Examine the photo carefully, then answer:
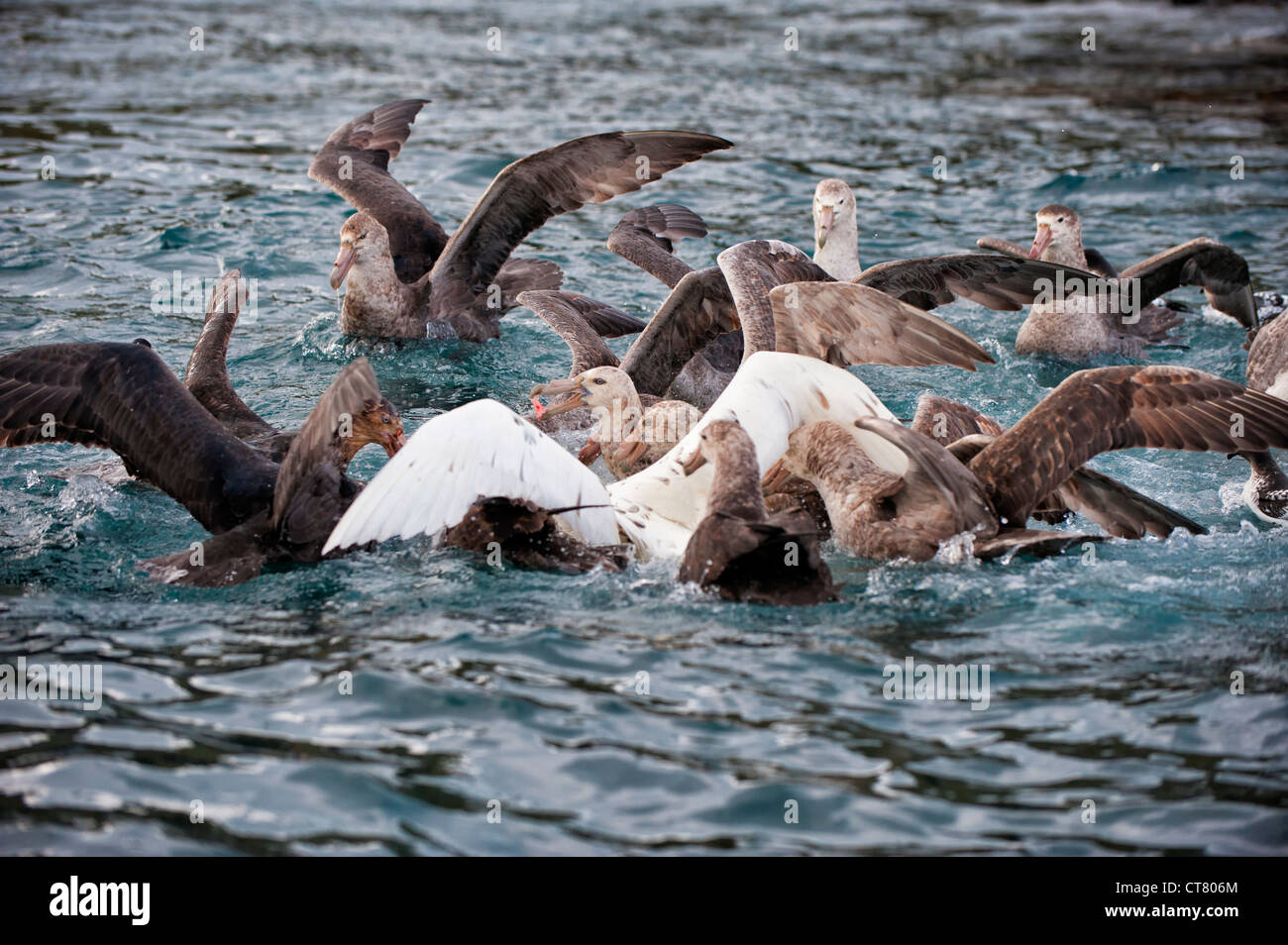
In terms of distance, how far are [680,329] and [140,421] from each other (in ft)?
11.7

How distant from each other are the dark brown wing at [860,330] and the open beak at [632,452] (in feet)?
3.12

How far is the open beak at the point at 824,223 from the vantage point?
10.5 metres

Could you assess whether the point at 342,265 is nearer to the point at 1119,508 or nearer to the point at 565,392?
the point at 565,392

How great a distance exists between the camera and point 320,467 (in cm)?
642

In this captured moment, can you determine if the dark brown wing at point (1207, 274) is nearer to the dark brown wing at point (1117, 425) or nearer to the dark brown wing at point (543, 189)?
the dark brown wing at point (1117, 425)

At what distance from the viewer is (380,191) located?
37.5ft

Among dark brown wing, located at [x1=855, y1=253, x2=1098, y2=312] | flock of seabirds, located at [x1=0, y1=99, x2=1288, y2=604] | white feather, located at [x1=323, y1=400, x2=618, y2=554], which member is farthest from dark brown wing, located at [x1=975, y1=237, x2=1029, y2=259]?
white feather, located at [x1=323, y1=400, x2=618, y2=554]

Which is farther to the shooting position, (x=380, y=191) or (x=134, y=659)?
(x=380, y=191)

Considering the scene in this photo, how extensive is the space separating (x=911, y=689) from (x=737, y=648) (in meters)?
0.72

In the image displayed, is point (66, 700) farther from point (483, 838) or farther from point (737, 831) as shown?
point (737, 831)

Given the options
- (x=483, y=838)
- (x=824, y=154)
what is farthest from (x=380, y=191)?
(x=483, y=838)

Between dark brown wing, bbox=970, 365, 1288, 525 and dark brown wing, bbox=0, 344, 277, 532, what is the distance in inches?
142

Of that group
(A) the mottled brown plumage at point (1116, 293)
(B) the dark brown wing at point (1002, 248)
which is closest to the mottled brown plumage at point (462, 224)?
(B) the dark brown wing at point (1002, 248)

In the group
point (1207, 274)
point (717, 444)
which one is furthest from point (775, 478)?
point (1207, 274)
